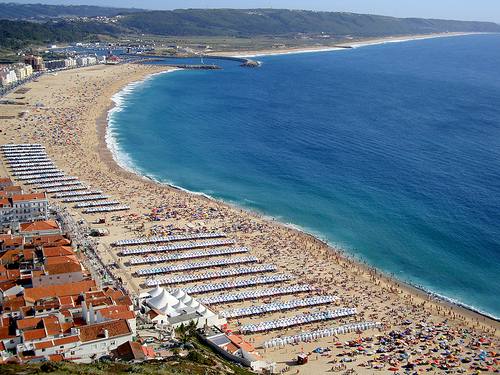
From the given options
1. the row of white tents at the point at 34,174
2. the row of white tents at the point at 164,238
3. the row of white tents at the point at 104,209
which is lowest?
the row of white tents at the point at 164,238

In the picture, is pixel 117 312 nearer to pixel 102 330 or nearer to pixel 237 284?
pixel 102 330

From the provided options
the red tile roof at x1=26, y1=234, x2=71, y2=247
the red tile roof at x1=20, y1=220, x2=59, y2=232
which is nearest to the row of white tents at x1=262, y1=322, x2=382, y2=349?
the red tile roof at x1=26, y1=234, x2=71, y2=247

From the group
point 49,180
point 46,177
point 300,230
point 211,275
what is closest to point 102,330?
point 211,275

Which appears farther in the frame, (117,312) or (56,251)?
(56,251)

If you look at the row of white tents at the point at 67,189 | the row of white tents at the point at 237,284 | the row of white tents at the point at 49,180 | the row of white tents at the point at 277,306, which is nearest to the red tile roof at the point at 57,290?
the row of white tents at the point at 237,284

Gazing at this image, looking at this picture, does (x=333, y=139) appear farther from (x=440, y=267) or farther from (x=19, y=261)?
(x=19, y=261)

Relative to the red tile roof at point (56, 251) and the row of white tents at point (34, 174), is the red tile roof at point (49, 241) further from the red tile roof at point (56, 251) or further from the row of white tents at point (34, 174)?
the row of white tents at point (34, 174)

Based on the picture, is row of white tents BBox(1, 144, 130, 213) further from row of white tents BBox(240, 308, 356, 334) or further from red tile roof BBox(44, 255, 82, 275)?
row of white tents BBox(240, 308, 356, 334)
